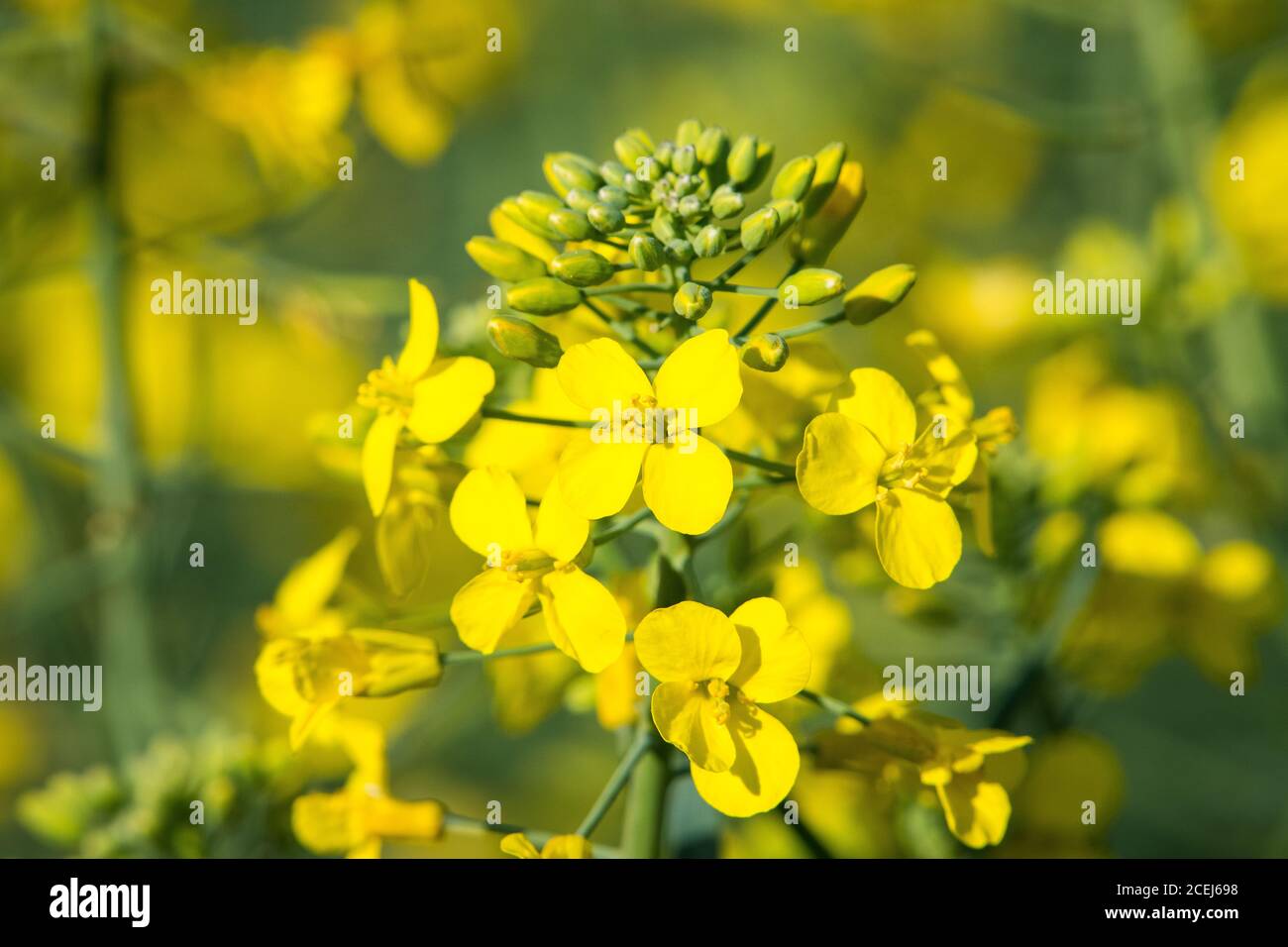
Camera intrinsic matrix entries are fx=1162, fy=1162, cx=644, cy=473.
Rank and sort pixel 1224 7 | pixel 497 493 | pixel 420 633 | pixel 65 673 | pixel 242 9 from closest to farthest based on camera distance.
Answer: pixel 497 493 < pixel 420 633 < pixel 65 673 < pixel 1224 7 < pixel 242 9

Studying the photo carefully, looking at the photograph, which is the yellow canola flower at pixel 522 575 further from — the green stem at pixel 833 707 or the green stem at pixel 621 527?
the green stem at pixel 833 707

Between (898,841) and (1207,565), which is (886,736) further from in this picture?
(1207,565)

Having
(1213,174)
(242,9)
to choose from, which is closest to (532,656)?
(1213,174)

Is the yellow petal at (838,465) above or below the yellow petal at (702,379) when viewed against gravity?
below

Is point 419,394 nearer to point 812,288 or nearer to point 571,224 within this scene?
point 571,224

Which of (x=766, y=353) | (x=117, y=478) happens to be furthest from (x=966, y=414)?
(x=117, y=478)

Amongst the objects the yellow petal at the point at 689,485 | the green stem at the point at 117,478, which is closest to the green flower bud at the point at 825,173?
the yellow petal at the point at 689,485

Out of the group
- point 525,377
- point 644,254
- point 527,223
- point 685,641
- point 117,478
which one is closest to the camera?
point 685,641
